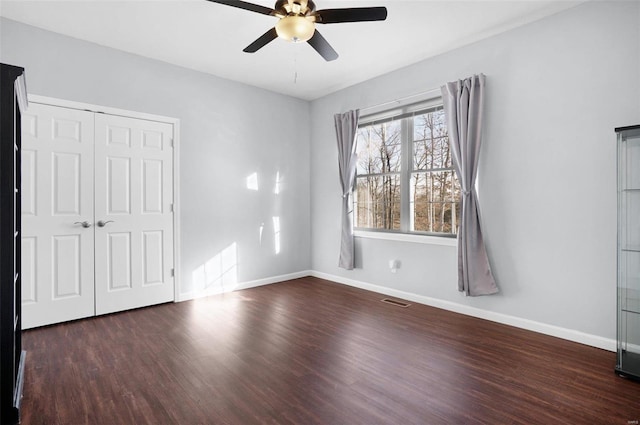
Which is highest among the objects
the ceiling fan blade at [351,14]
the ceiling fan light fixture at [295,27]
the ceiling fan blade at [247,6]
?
the ceiling fan blade at [247,6]

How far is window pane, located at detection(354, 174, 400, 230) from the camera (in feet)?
15.1

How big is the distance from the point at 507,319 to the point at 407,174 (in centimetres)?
199

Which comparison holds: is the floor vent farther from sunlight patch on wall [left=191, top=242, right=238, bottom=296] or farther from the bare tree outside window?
sunlight patch on wall [left=191, top=242, right=238, bottom=296]

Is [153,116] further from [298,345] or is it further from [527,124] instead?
[527,124]

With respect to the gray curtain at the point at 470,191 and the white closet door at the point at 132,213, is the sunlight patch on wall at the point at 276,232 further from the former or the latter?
the gray curtain at the point at 470,191

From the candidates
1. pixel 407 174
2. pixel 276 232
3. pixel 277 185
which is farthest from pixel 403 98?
pixel 276 232

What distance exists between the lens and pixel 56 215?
138 inches

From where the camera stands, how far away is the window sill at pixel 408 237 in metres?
3.92

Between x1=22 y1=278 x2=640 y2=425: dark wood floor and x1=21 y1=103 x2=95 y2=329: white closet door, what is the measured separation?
29 cm

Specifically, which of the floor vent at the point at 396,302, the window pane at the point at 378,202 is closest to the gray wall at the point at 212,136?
the window pane at the point at 378,202

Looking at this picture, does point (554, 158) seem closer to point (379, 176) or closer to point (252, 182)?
point (379, 176)

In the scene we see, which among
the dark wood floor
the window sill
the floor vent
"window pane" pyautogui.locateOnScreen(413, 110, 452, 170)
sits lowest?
the dark wood floor

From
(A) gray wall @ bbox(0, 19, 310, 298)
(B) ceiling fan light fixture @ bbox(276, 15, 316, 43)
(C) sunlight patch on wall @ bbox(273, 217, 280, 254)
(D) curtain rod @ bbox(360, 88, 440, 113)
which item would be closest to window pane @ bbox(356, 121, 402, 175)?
(D) curtain rod @ bbox(360, 88, 440, 113)

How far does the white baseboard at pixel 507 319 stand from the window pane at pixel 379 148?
164 cm
